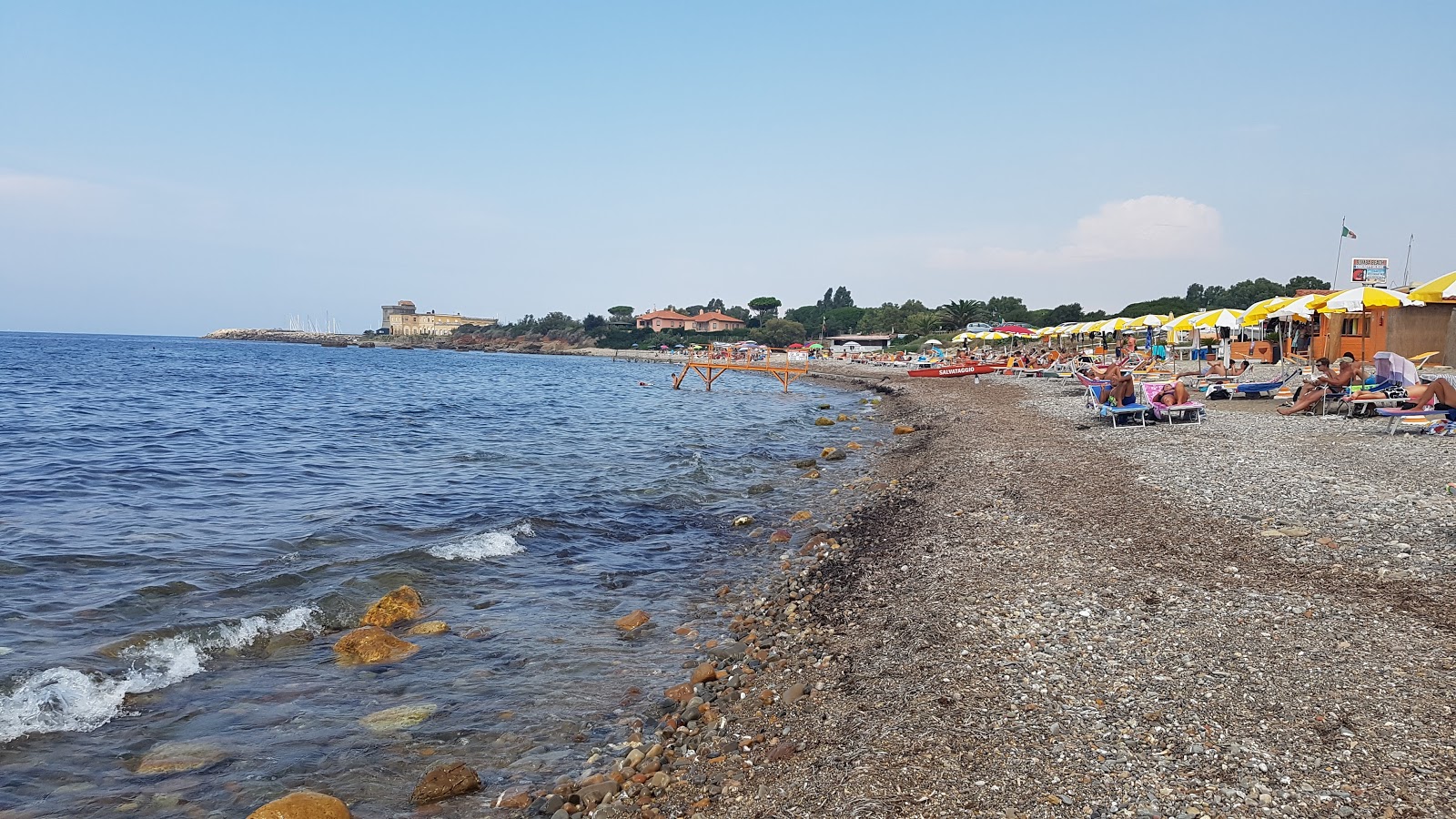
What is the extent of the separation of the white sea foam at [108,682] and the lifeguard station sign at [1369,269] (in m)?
46.0

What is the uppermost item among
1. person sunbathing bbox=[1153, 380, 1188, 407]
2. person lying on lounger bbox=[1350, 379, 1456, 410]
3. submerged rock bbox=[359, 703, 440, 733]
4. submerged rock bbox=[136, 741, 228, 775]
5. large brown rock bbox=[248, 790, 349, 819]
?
person lying on lounger bbox=[1350, 379, 1456, 410]

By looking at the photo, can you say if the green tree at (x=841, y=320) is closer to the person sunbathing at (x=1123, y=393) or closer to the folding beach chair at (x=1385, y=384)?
the person sunbathing at (x=1123, y=393)

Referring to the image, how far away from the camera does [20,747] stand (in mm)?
5430

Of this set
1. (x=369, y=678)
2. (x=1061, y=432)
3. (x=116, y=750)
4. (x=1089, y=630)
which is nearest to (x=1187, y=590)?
(x=1089, y=630)

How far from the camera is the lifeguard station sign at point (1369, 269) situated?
123 feet

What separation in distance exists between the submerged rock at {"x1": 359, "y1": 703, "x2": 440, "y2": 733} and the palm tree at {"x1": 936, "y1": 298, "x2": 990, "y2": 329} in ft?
285

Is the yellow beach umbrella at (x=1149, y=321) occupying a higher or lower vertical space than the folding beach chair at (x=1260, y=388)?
higher

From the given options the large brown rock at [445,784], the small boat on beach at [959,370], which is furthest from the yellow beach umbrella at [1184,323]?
the large brown rock at [445,784]

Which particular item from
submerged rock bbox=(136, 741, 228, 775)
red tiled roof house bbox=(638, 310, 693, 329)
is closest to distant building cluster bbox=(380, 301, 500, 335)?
red tiled roof house bbox=(638, 310, 693, 329)

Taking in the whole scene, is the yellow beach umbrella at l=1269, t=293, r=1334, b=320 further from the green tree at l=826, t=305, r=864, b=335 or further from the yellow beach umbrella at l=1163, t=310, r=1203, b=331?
the green tree at l=826, t=305, r=864, b=335

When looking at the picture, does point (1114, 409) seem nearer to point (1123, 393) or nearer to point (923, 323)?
point (1123, 393)

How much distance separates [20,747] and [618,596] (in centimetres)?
506

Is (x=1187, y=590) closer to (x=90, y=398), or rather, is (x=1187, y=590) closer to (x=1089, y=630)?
(x=1089, y=630)

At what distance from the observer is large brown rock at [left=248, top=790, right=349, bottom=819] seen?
14.5ft
